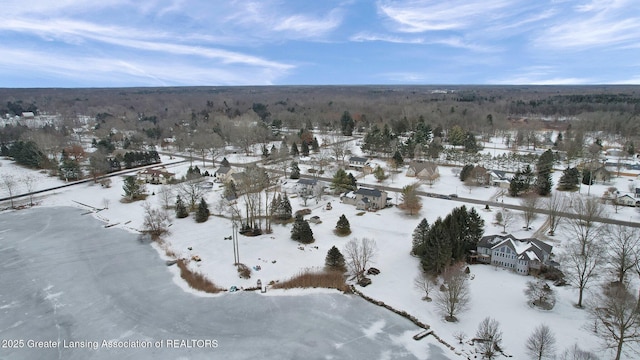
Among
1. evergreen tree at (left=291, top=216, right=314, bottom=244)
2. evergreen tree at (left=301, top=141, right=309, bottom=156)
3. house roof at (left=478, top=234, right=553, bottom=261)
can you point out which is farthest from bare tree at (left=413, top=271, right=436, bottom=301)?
evergreen tree at (left=301, top=141, right=309, bottom=156)

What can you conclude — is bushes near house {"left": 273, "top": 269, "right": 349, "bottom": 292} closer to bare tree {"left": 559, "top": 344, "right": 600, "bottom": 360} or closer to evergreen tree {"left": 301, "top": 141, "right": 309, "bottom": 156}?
bare tree {"left": 559, "top": 344, "right": 600, "bottom": 360}

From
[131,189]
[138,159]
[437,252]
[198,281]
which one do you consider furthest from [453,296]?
[138,159]

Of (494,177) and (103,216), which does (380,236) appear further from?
(103,216)

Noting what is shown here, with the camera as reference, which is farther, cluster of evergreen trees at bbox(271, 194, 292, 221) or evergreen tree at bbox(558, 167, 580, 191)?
evergreen tree at bbox(558, 167, 580, 191)

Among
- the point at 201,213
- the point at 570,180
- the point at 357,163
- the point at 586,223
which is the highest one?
the point at 570,180

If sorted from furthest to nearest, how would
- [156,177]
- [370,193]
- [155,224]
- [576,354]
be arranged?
[156,177], [370,193], [155,224], [576,354]

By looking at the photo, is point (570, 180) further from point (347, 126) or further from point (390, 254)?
point (347, 126)
